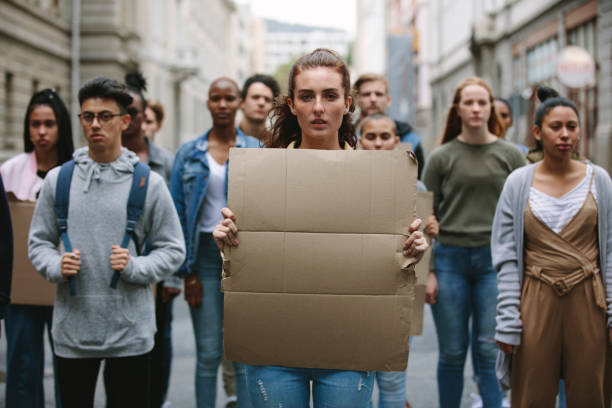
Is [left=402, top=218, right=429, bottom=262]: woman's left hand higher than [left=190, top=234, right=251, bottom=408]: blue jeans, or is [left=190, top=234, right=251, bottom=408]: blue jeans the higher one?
[left=402, top=218, right=429, bottom=262]: woman's left hand

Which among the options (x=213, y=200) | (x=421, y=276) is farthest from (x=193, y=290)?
(x=421, y=276)

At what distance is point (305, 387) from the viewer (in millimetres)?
2590

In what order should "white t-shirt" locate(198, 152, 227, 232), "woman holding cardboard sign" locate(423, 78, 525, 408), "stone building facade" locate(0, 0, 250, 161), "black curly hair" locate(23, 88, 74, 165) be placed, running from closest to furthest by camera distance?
"black curly hair" locate(23, 88, 74, 165), "woman holding cardboard sign" locate(423, 78, 525, 408), "white t-shirt" locate(198, 152, 227, 232), "stone building facade" locate(0, 0, 250, 161)

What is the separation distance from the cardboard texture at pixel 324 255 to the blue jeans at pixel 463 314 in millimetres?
2056

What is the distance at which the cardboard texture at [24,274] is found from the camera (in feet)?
13.0

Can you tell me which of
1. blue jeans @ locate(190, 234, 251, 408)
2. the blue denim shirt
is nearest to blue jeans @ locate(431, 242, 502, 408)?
blue jeans @ locate(190, 234, 251, 408)

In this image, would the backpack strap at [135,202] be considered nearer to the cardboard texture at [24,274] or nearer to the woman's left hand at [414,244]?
the cardboard texture at [24,274]

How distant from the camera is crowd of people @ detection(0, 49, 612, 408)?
2.94 m

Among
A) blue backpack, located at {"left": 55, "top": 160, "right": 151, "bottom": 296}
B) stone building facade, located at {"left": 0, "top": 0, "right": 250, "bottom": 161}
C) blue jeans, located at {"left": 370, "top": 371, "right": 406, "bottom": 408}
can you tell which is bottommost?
blue jeans, located at {"left": 370, "top": 371, "right": 406, "bottom": 408}

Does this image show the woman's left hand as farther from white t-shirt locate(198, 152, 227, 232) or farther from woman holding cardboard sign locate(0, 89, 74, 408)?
woman holding cardboard sign locate(0, 89, 74, 408)

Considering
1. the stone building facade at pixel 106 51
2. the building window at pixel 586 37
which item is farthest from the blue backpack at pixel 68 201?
the building window at pixel 586 37

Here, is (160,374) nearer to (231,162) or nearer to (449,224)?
(449,224)

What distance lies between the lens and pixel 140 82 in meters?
5.58

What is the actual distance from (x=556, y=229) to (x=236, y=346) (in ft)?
5.99
